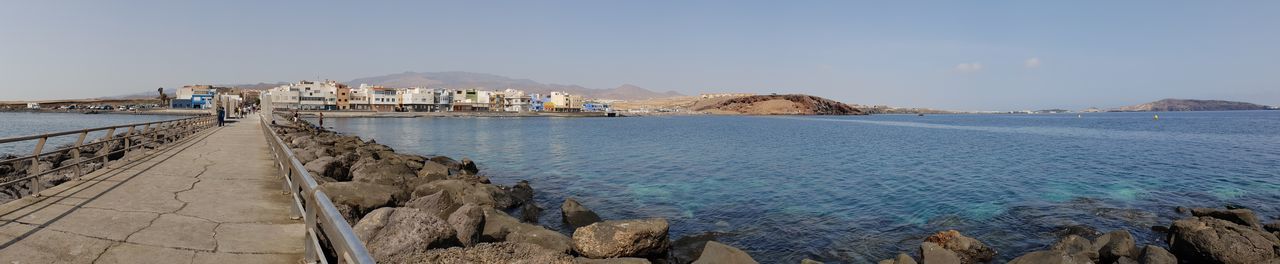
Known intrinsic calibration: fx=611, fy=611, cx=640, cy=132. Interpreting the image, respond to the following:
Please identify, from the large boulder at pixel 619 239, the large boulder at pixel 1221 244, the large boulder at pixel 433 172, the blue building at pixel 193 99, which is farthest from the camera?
the blue building at pixel 193 99

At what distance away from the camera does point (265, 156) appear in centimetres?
1662

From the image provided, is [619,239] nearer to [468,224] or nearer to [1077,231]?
[468,224]

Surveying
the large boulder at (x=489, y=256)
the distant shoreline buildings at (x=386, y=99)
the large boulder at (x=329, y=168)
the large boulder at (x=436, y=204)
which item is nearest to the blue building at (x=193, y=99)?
the distant shoreline buildings at (x=386, y=99)

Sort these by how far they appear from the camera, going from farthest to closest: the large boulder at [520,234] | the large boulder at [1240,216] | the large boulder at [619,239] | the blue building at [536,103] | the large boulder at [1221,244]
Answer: the blue building at [536,103], the large boulder at [1240,216], the large boulder at [1221,244], the large boulder at [520,234], the large boulder at [619,239]

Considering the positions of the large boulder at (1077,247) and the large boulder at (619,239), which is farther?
the large boulder at (1077,247)

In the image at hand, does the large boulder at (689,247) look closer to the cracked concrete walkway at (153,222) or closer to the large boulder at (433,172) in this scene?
the cracked concrete walkway at (153,222)

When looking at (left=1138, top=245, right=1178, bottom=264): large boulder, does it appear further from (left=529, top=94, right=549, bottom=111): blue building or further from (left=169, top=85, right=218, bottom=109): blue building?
(left=529, top=94, right=549, bottom=111): blue building

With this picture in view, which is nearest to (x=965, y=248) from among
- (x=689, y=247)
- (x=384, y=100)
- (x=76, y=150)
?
(x=689, y=247)

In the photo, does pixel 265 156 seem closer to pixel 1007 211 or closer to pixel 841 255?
pixel 841 255

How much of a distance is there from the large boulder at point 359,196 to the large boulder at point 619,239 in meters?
3.25

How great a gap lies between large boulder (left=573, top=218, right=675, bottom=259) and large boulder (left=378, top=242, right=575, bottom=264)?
287 cm

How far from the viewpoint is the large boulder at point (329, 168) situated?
13.4 m

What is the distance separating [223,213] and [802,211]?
538 inches

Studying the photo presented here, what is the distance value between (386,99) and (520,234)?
159 metres
